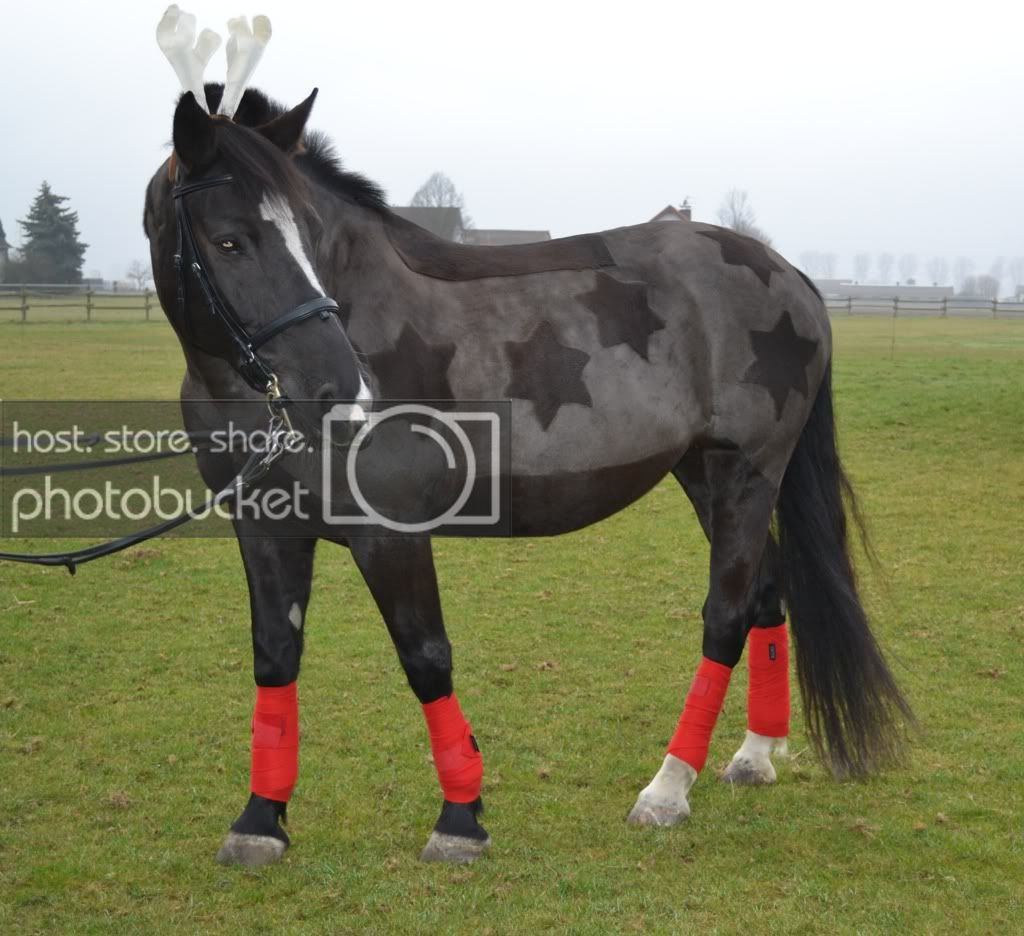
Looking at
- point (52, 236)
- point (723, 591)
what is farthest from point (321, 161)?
point (52, 236)

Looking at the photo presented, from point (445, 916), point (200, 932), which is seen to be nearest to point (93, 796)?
point (200, 932)

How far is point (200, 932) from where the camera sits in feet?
10.1

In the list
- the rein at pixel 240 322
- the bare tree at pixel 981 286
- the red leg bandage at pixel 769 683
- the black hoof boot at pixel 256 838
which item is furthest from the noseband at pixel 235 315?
the bare tree at pixel 981 286

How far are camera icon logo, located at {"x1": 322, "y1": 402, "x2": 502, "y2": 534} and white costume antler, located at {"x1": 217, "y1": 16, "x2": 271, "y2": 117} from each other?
3.30 feet

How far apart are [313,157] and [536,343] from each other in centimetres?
95

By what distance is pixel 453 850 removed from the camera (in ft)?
11.5

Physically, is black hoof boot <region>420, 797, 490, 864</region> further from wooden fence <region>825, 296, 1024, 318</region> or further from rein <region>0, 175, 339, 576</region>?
wooden fence <region>825, 296, 1024, 318</region>

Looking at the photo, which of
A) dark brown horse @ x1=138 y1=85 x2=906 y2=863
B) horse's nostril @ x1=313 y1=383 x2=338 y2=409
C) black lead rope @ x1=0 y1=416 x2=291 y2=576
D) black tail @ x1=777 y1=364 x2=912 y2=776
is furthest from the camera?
black tail @ x1=777 y1=364 x2=912 y2=776

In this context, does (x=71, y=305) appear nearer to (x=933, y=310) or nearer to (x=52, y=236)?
(x=52, y=236)

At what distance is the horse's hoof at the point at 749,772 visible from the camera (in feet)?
14.0

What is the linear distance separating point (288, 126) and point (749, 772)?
300 cm

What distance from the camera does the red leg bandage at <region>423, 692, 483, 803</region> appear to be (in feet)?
11.6

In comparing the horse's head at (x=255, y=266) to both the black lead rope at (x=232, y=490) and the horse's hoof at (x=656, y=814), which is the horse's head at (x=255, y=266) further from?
the horse's hoof at (x=656, y=814)

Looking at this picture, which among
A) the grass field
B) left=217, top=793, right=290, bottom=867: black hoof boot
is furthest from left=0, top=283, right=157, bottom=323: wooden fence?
left=217, top=793, right=290, bottom=867: black hoof boot
